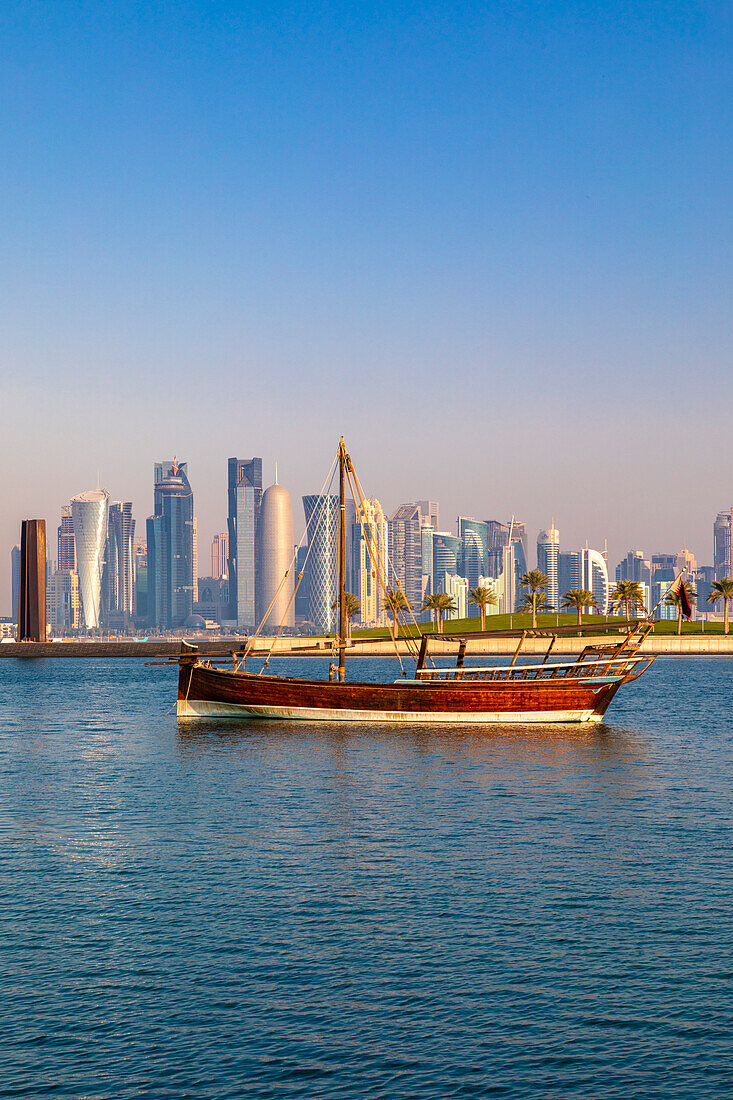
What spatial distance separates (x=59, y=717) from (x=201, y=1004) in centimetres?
7522

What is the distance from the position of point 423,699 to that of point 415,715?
5.65 feet

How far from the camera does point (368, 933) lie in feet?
86.4

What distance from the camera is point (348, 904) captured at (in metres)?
28.9

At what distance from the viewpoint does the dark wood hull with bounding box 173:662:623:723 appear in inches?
3036

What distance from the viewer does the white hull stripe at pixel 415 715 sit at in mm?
77375

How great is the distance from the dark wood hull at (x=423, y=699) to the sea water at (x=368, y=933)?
21083 millimetres

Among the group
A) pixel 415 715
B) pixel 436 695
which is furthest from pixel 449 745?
pixel 415 715

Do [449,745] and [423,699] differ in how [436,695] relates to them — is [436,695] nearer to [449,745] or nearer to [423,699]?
[423,699]

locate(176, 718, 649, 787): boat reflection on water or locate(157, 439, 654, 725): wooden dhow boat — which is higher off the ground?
locate(157, 439, 654, 725): wooden dhow boat

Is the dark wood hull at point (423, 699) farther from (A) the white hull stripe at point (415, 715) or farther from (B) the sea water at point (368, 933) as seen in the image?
(B) the sea water at point (368, 933)

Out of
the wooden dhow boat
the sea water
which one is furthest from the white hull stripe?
the sea water

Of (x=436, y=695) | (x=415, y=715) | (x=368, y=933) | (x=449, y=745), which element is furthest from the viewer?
(x=415, y=715)

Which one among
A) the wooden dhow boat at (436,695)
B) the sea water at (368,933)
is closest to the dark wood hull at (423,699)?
the wooden dhow boat at (436,695)

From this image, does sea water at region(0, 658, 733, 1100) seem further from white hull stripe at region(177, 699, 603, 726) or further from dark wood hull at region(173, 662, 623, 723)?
white hull stripe at region(177, 699, 603, 726)
